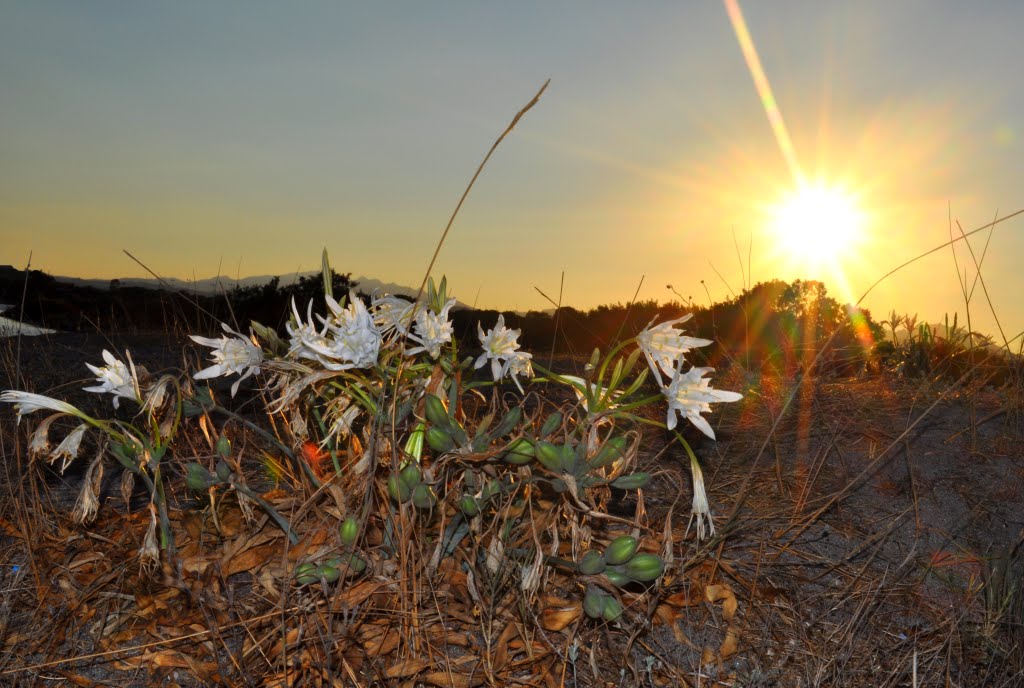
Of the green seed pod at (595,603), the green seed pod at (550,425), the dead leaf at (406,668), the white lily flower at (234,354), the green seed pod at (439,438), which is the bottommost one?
the dead leaf at (406,668)

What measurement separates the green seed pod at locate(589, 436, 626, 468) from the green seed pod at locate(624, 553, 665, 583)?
245mm

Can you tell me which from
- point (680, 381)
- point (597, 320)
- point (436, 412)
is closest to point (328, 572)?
point (436, 412)

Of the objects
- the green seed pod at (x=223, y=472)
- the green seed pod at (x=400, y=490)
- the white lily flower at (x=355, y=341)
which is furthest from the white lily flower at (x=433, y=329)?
the green seed pod at (x=223, y=472)

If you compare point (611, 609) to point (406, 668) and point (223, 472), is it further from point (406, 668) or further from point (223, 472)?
point (223, 472)

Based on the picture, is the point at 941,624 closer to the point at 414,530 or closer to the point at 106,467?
the point at 414,530

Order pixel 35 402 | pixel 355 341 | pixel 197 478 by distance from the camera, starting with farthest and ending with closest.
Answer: pixel 197 478 < pixel 35 402 < pixel 355 341

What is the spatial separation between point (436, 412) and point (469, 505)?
10.3 inches

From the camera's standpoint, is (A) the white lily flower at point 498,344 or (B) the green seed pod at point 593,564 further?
(A) the white lily flower at point 498,344

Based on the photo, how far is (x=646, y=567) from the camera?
75.9 inches

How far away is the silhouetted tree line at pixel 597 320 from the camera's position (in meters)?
5.38

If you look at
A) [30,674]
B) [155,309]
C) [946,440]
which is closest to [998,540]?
[946,440]

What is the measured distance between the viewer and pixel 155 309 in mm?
8984

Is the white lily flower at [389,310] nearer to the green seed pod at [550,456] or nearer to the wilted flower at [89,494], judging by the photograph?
the green seed pod at [550,456]

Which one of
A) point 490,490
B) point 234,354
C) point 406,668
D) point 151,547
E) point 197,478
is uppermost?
point 234,354
